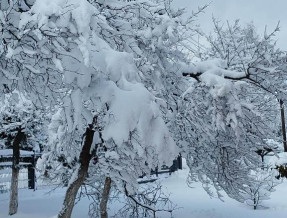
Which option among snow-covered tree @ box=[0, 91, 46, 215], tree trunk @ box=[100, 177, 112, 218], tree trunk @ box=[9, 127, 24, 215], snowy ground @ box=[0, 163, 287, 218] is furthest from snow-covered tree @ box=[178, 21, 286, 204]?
tree trunk @ box=[9, 127, 24, 215]

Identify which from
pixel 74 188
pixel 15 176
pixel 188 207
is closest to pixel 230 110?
pixel 74 188

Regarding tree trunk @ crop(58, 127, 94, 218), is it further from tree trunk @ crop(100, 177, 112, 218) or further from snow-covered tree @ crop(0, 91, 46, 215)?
snow-covered tree @ crop(0, 91, 46, 215)

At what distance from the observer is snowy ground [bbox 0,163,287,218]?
10.5 meters

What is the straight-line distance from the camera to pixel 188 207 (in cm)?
1166

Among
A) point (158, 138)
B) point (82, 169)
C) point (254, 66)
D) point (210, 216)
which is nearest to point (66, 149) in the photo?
point (82, 169)

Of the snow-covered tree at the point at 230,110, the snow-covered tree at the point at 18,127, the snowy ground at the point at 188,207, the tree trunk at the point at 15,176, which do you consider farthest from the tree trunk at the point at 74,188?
the tree trunk at the point at 15,176

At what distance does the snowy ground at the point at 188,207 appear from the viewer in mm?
10508

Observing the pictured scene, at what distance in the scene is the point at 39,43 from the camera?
2844 millimetres

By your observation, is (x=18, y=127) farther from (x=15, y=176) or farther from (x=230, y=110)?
(x=230, y=110)

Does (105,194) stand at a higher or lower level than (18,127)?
lower

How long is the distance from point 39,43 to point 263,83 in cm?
404

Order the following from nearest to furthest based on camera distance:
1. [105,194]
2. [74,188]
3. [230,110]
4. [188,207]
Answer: [74,188] < [230,110] < [105,194] < [188,207]

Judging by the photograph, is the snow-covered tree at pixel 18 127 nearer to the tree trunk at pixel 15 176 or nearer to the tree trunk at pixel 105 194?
the tree trunk at pixel 15 176

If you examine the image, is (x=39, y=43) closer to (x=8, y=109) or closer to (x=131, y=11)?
(x=131, y=11)
